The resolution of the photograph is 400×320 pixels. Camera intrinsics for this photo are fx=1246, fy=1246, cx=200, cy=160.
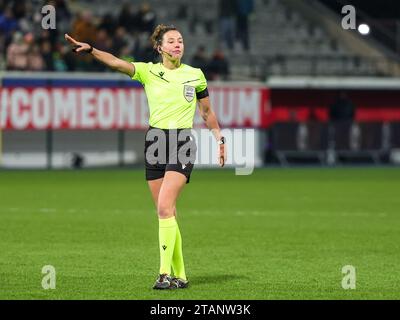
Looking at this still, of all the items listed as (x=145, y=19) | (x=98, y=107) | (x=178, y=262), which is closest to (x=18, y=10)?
(x=145, y=19)

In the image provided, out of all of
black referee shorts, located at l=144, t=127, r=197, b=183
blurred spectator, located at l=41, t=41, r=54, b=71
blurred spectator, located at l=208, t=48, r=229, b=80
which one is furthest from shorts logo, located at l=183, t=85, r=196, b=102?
blurred spectator, located at l=208, t=48, r=229, b=80

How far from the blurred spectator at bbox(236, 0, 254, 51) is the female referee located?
26241mm

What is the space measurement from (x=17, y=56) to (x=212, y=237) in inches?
657

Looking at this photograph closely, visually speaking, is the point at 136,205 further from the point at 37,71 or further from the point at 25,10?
the point at 25,10

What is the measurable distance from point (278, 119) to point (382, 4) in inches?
269

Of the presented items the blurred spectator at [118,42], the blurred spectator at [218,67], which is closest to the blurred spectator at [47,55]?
the blurred spectator at [118,42]

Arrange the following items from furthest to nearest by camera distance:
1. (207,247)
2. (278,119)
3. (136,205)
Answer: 1. (278,119)
2. (136,205)
3. (207,247)

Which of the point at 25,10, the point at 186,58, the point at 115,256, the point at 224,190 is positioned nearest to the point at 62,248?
the point at 115,256

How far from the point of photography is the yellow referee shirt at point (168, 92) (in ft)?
37.7

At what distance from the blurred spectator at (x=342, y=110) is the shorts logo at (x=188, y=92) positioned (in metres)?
24.2

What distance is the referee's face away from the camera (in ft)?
37.1

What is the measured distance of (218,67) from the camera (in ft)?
114
